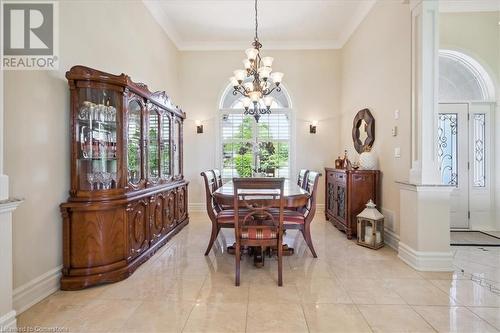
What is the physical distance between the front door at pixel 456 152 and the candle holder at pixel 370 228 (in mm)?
1761

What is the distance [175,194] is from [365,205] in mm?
2887

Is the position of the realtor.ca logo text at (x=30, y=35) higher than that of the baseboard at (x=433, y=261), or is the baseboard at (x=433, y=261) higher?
the realtor.ca logo text at (x=30, y=35)

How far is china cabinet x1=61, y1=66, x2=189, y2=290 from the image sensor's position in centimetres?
243

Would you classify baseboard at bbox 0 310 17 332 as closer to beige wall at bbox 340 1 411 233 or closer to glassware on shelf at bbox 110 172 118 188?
glassware on shelf at bbox 110 172 118 188

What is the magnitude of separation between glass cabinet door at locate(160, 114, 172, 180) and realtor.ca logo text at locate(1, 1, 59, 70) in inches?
64.0

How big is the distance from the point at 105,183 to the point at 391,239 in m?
3.51

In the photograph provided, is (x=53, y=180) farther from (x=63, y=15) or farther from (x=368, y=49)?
(x=368, y=49)

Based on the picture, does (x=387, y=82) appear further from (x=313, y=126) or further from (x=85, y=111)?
(x=85, y=111)

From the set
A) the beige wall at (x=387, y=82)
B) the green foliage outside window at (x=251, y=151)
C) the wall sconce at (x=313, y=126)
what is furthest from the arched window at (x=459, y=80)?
the green foliage outside window at (x=251, y=151)

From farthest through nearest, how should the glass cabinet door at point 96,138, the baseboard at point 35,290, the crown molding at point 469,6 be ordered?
the crown molding at point 469,6, the glass cabinet door at point 96,138, the baseboard at point 35,290

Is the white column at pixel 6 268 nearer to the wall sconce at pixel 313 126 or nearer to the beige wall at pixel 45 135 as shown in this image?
the beige wall at pixel 45 135

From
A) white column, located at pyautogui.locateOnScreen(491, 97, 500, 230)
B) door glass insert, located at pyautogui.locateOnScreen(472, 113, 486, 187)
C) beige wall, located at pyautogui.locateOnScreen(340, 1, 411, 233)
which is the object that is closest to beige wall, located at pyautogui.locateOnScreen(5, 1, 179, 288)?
beige wall, located at pyautogui.locateOnScreen(340, 1, 411, 233)

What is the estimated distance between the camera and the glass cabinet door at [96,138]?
8.27 ft

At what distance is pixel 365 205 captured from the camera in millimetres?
3943
